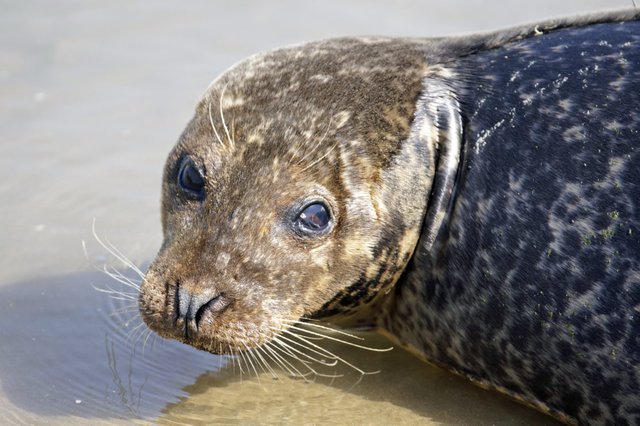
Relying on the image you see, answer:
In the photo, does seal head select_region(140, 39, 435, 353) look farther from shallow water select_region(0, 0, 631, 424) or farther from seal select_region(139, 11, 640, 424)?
shallow water select_region(0, 0, 631, 424)

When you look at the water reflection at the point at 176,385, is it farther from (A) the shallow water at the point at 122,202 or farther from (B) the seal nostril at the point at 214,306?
(B) the seal nostril at the point at 214,306

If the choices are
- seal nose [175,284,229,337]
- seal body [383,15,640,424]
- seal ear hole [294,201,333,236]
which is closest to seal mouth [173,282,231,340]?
seal nose [175,284,229,337]

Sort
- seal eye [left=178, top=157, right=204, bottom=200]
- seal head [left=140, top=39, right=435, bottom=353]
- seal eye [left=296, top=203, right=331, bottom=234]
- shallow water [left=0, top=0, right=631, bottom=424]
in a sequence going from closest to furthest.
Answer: seal head [left=140, top=39, right=435, bottom=353] < seal eye [left=296, top=203, right=331, bottom=234] < seal eye [left=178, top=157, right=204, bottom=200] < shallow water [left=0, top=0, right=631, bottom=424]

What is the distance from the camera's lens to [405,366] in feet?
18.2

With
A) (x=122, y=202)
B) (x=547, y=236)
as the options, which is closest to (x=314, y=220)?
(x=547, y=236)

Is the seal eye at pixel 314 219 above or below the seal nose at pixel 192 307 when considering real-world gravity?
above

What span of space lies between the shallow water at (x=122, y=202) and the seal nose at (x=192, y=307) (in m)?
0.52

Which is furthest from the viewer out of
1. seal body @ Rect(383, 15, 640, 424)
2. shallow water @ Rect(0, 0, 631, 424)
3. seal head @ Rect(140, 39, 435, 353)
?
shallow water @ Rect(0, 0, 631, 424)

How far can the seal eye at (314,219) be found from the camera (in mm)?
4945

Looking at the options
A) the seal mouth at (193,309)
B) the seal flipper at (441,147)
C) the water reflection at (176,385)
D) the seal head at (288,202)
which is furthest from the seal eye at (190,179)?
the seal flipper at (441,147)

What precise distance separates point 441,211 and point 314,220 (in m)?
0.59

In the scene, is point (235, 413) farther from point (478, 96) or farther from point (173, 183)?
point (478, 96)

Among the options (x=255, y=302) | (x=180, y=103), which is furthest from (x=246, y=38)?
(x=255, y=302)

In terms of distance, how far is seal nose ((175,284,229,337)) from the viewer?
470cm
